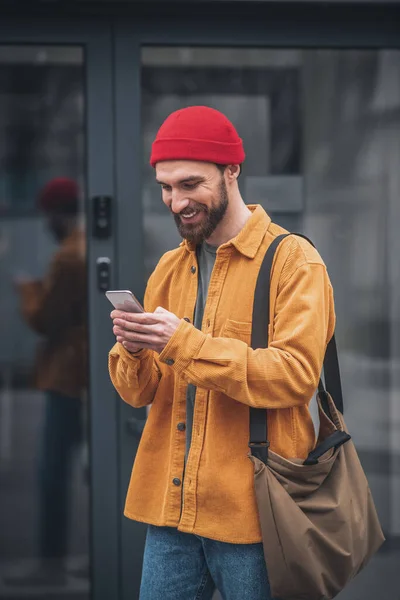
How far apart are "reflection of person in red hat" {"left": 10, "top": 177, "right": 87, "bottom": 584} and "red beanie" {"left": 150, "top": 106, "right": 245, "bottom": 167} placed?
124 cm

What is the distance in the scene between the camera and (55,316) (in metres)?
3.47

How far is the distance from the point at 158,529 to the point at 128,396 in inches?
15.0

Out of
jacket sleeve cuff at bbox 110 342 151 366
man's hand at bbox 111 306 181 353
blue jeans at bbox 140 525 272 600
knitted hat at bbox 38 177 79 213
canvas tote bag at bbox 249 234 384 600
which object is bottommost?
blue jeans at bbox 140 525 272 600

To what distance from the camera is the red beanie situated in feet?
7.25

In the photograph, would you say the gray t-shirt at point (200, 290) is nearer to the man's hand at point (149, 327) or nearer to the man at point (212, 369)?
the man at point (212, 369)

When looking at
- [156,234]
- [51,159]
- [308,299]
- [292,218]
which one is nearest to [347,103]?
[292,218]

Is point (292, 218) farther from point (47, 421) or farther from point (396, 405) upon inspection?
point (47, 421)

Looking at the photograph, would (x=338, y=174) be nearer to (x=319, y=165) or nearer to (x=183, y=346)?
(x=319, y=165)

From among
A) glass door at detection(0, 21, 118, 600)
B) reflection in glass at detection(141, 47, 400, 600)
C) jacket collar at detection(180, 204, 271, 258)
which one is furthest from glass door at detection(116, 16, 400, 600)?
jacket collar at detection(180, 204, 271, 258)

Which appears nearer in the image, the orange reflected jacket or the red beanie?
the red beanie

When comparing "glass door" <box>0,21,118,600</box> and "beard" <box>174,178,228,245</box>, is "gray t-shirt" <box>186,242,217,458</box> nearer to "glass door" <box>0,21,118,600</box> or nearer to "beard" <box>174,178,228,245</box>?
"beard" <box>174,178,228,245</box>

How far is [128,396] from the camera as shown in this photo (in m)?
2.42

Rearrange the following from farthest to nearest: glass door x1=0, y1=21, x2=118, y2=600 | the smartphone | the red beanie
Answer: glass door x1=0, y1=21, x2=118, y2=600
the red beanie
the smartphone

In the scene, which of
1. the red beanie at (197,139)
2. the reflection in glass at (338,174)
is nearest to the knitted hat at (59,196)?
the reflection in glass at (338,174)
